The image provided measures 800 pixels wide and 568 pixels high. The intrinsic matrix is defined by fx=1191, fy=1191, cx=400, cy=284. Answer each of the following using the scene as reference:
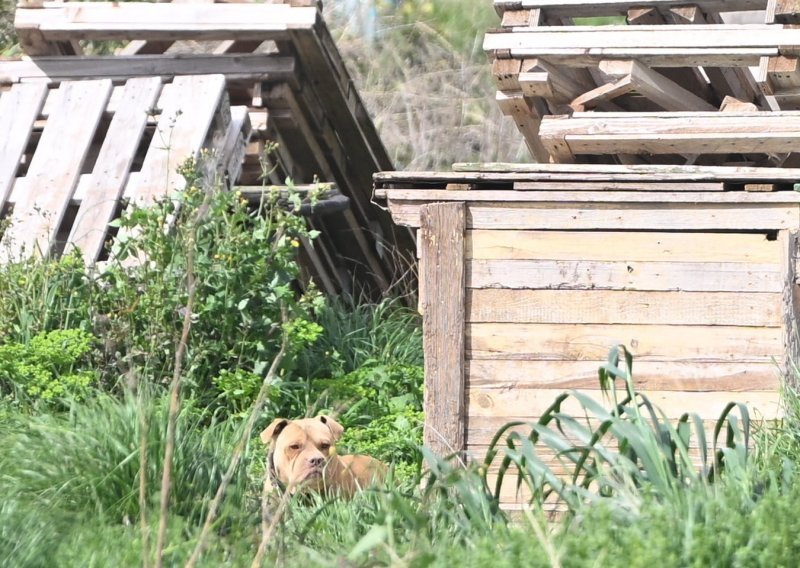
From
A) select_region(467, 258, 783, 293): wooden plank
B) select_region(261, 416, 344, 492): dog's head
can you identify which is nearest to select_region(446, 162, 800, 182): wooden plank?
select_region(467, 258, 783, 293): wooden plank

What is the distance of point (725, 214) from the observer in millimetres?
5914

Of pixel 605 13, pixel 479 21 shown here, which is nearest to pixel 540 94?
pixel 605 13

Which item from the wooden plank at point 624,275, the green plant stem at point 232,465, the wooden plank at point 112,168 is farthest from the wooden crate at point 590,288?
the green plant stem at point 232,465

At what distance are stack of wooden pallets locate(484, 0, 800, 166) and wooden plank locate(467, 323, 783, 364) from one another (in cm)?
133

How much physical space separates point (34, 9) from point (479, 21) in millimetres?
7747

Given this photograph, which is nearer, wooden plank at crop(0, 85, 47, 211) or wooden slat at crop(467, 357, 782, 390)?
wooden slat at crop(467, 357, 782, 390)

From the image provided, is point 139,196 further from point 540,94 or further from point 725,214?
point 725,214

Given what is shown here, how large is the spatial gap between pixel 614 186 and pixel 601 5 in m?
1.79

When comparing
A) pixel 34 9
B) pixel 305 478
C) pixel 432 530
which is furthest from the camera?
pixel 34 9

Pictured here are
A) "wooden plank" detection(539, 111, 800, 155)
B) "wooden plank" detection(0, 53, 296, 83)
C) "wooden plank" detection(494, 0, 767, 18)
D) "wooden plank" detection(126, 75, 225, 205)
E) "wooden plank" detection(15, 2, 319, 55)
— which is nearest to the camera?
"wooden plank" detection(539, 111, 800, 155)

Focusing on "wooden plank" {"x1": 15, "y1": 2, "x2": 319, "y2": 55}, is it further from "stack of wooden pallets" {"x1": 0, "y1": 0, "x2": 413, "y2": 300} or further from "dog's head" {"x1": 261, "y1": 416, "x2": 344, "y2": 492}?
"dog's head" {"x1": 261, "y1": 416, "x2": 344, "y2": 492}

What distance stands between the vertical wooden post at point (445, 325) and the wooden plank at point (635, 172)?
0.22m

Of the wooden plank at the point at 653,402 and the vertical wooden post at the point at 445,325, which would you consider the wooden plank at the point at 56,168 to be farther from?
the wooden plank at the point at 653,402

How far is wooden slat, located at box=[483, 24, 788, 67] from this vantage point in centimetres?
667
